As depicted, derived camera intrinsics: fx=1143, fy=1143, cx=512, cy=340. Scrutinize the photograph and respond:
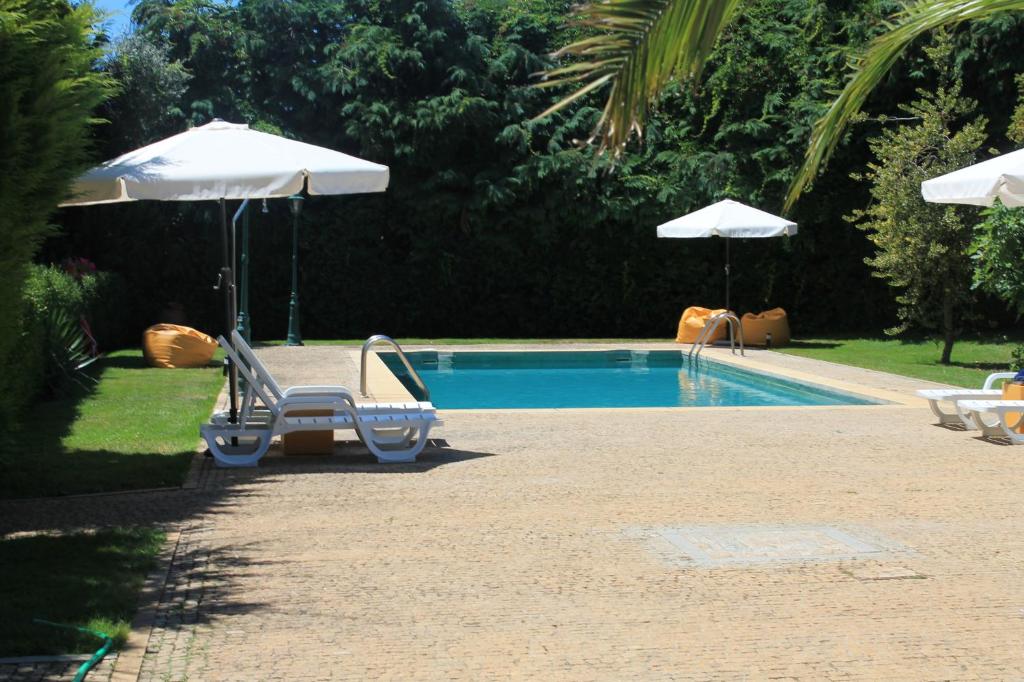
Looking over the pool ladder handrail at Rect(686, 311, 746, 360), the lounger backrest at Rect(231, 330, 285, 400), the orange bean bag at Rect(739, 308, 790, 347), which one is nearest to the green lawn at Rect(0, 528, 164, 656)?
the lounger backrest at Rect(231, 330, 285, 400)

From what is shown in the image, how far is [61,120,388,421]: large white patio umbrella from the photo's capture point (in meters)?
8.58

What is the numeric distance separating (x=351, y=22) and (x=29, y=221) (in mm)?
17692

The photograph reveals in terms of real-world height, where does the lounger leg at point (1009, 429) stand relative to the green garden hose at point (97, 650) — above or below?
above

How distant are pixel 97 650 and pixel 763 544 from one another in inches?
136

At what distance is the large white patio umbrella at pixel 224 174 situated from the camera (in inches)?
338

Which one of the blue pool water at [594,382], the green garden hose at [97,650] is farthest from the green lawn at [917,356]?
the green garden hose at [97,650]

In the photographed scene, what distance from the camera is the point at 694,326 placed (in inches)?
797

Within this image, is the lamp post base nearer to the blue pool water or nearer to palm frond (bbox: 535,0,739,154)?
the blue pool water

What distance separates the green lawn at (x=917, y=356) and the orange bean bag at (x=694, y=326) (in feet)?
4.07

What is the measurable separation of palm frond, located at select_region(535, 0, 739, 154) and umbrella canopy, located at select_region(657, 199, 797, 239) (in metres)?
15.9

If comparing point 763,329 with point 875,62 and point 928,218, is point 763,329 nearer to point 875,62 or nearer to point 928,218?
point 928,218

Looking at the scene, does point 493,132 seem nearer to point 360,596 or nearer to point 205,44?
point 205,44

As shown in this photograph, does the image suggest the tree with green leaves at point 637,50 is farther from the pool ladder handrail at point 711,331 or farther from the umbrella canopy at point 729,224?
the umbrella canopy at point 729,224

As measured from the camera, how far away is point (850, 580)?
540cm
